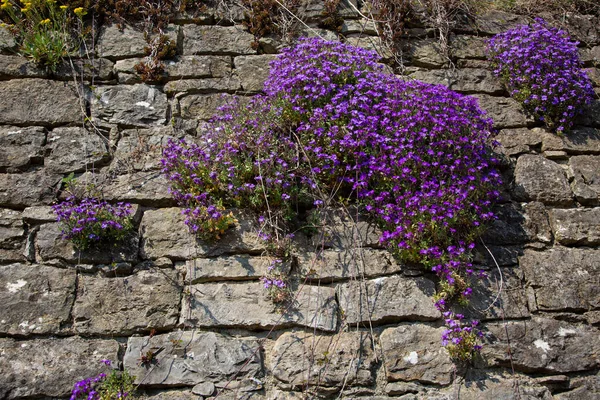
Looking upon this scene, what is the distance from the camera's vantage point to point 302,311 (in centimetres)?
305

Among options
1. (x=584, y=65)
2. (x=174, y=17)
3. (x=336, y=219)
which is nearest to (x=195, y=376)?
(x=336, y=219)

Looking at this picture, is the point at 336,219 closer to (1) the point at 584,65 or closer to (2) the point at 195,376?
(2) the point at 195,376

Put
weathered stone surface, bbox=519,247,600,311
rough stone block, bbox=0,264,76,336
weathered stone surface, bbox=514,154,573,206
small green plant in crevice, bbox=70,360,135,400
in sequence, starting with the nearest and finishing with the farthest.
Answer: small green plant in crevice, bbox=70,360,135,400 < rough stone block, bbox=0,264,76,336 < weathered stone surface, bbox=519,247,600,311 < weathered stone surface, bbox=514,154,573,206

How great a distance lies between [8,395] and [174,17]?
9.32 ft

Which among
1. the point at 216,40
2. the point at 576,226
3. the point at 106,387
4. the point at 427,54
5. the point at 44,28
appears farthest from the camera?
the point at 427,54

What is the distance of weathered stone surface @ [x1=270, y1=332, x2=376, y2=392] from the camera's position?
9.44ft

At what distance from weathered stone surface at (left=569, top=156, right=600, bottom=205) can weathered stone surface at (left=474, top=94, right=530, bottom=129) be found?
0.46 metres

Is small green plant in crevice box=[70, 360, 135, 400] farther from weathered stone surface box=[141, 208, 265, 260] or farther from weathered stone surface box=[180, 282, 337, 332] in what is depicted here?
weathered stone surface box=[141, 208, 265, 260]

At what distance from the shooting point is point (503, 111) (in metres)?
4.07

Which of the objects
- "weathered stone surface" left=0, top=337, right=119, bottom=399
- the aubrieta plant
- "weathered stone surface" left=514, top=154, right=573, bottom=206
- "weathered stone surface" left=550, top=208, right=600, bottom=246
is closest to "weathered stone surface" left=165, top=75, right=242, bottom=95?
the aubrieta plant

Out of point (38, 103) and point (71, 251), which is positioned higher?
point (38, 103)

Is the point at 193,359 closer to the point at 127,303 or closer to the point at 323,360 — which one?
the point at 127,303

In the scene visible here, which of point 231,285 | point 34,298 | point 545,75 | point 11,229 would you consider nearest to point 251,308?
point 231,285

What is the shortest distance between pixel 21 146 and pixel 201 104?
3.83ft
